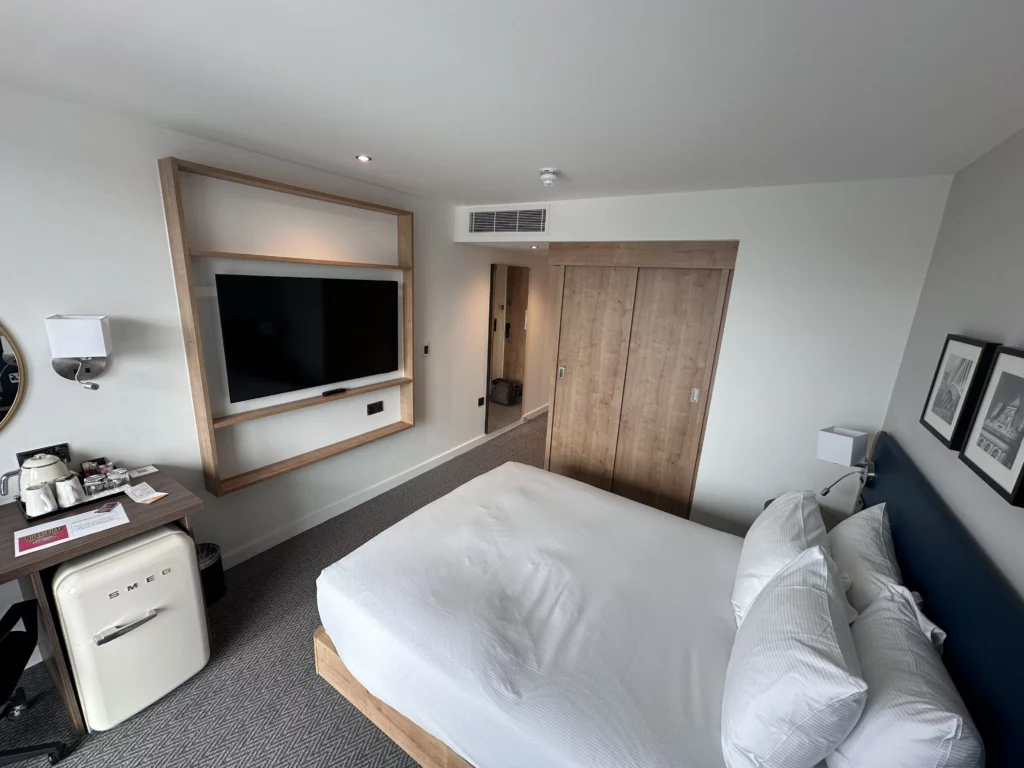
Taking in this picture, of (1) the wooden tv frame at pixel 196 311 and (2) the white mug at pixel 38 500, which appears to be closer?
(2) the white mug at pixel 38 500

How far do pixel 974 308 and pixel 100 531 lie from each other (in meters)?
3.46

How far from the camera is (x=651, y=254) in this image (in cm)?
296

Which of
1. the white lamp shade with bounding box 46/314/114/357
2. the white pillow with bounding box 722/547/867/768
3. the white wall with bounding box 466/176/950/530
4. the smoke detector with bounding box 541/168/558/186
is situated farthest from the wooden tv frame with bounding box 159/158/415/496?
the white pillow with bounding box 722/547/867/768

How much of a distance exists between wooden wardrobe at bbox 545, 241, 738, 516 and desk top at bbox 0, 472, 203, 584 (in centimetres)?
264

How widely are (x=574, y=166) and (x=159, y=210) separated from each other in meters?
2.06

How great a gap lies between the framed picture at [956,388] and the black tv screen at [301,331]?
3103 millimetres

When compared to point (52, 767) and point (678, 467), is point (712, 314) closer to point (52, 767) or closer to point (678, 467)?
point (678, 467)

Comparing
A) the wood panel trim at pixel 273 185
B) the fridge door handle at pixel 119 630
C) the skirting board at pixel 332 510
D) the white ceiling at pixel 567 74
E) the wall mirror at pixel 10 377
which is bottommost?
the skirting board at pixel 332 510

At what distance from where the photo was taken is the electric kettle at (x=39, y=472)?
168cm

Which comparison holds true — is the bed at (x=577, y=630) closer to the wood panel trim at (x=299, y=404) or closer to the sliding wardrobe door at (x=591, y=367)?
the wood panel trim at (x=299, y=404)

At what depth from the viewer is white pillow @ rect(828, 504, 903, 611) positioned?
1369mm

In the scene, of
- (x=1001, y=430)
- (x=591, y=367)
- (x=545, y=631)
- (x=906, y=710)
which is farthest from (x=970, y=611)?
(x=591, y=367)

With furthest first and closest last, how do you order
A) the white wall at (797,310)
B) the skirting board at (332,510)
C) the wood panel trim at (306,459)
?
the skirting board at (332,510), the wood panel trim at (306,459), the white wall at (797,310)

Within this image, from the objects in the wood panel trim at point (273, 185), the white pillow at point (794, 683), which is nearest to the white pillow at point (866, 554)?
the white pillow at point (794, 683)
